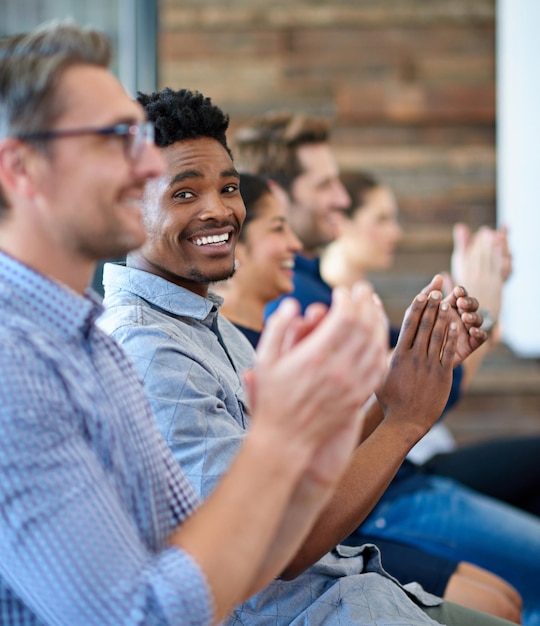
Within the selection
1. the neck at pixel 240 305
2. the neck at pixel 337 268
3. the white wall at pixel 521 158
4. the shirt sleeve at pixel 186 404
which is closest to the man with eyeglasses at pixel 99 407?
the shirt sleeve at pixel 186 404

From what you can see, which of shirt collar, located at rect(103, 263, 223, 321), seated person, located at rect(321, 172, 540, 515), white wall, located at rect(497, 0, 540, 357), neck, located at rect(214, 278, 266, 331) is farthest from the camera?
white wall, located at rect(497, 0, 540, 357)

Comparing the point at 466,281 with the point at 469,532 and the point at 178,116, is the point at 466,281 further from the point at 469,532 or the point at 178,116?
the point at 178,116

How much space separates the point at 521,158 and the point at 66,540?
3152 mm

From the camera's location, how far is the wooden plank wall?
12.6ft

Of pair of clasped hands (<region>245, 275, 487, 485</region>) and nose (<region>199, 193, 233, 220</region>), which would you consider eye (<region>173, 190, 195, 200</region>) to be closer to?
nose (<region>199, 193, 233, 220</region>)

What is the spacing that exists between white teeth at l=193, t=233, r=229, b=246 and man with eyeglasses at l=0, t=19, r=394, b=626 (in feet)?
Result: 1.20

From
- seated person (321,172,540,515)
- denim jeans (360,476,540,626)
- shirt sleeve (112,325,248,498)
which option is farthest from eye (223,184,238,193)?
denim jeans (360,476,540,626)

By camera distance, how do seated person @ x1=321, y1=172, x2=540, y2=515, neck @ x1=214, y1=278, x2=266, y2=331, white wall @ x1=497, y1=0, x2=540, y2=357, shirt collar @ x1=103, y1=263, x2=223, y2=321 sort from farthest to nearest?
white wall @ x1=497, y1=0, x2=540, y2=357 < seated person @ x1=321, y1=172, x2=540, y2=515 < neck @ x1=214, y1=278, x2=266, y2=331 < shirt collar @ x1=103, y1=263, x2=223, y2=321

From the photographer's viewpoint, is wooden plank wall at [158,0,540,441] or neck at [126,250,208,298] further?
wooden plank wall at [158,0,540,441]

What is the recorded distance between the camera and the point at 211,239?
45.8 inches

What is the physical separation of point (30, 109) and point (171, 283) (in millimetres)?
441

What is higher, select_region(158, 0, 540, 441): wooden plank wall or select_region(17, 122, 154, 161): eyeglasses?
select_region(158, 0, 540, 441): wooden plank wall

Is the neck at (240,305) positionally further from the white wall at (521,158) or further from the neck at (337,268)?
the white wall at (521,158)

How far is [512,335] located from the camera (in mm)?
3662
